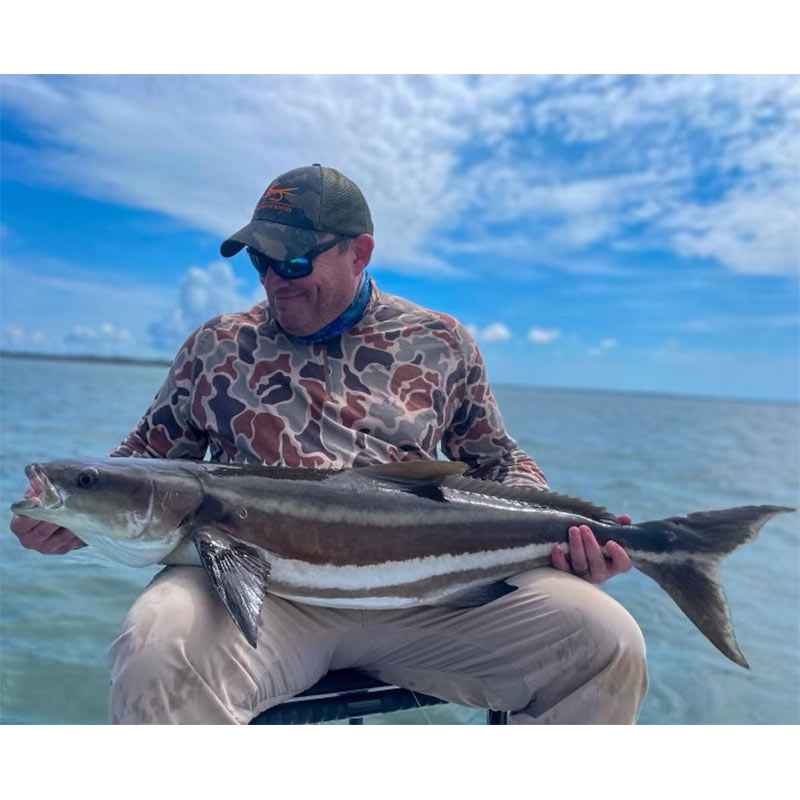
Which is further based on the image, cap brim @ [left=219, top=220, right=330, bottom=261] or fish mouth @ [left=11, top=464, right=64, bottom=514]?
cap brim @ [left=219, top=220, right=330, bottom=261]

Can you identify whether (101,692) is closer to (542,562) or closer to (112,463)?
(112,463)

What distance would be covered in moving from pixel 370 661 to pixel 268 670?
50 centimetres

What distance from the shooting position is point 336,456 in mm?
2945

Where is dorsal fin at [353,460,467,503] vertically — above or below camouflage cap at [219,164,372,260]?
below

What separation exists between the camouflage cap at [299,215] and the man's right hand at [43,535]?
1357 millimetres

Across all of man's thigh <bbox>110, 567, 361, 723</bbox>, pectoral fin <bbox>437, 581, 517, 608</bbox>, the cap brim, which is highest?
the cap brim

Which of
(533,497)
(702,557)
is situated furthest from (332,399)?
(702,557)

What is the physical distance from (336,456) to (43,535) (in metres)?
1.14

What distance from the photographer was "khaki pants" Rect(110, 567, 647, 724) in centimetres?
211

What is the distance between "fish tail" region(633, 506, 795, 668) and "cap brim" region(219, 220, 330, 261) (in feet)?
6.14

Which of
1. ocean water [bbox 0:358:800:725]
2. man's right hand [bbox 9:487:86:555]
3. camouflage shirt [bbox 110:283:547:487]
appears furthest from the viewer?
ocean water [bbox 0:358:800:725]

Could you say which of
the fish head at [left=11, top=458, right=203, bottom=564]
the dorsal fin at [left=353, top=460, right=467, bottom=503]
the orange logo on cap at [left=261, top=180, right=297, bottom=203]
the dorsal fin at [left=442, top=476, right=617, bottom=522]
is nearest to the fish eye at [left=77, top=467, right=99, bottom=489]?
the fish head at [left=11, top=458, right=203, bottom=564]

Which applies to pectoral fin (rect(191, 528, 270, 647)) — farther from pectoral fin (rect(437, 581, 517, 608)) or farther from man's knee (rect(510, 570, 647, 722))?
man's knee (rect(510, 570, 647, 722))

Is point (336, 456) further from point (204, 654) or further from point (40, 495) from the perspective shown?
point (40, 495)
